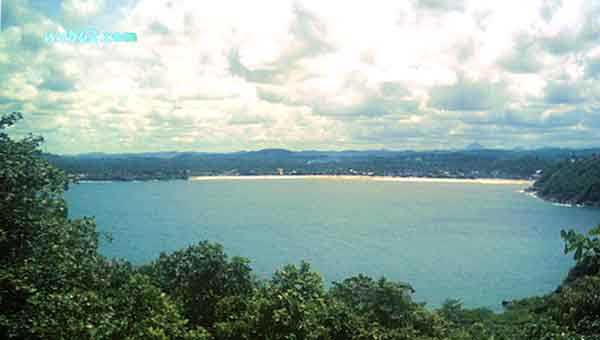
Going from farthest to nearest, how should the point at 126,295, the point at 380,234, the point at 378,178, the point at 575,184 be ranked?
the point at 378,178 < the point at 575,184 < the point at 380,234 < the point at 126,295

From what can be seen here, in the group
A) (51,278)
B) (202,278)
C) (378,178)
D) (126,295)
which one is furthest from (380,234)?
(378,178)

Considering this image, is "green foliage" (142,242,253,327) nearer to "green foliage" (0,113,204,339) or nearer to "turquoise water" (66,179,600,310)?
"green foliage" (0,113,204,339)

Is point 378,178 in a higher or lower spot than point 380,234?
higher

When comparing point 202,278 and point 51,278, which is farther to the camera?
point 202,278

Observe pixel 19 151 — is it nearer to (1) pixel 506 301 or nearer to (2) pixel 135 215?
(1) pixel 506 301

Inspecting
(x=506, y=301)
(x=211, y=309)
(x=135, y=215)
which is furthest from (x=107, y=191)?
(x=211, y=309)

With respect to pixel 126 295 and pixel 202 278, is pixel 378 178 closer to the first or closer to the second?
pixel 202 278

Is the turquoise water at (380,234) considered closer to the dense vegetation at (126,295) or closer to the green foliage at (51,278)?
the dense vegetation at (126,295)

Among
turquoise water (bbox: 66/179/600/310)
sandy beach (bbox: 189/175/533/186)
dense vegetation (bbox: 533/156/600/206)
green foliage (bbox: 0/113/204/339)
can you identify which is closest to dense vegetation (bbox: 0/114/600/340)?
green foliage (bbox: 0/113/204/339)
